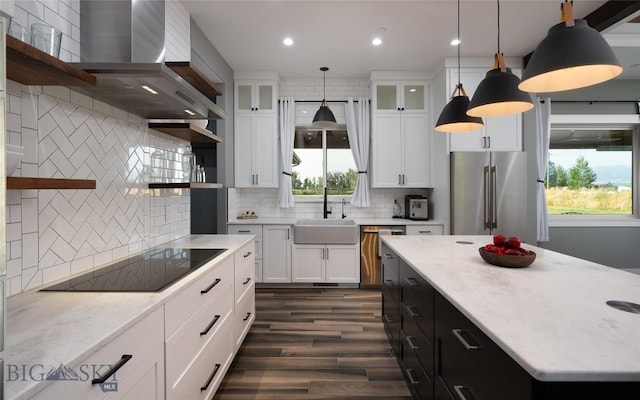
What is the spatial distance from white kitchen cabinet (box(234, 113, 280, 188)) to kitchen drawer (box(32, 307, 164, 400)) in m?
3.32

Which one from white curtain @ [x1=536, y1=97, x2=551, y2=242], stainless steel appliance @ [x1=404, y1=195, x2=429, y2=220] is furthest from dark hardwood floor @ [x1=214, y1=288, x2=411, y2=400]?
white curtain @ [x1=536, y1=97, x2=551, y2=242]

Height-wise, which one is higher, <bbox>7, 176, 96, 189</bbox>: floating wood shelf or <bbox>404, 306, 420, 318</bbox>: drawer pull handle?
<bbox>7, 176, 96, 189</bbox>: floating wood shelf

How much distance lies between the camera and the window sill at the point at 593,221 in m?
4.62

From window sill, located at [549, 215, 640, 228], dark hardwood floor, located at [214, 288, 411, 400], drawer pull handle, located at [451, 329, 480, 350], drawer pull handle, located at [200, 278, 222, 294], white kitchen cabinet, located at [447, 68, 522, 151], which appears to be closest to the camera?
drawer pull handle, located at [451, 329, 480, 350]

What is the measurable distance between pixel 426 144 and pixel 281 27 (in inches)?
97.8

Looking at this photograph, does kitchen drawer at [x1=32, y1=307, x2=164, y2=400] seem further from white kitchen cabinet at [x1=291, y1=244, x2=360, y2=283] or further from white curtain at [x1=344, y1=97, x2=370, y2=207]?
white curtain at [x1=344, y1=97, x2=370, y2=207]

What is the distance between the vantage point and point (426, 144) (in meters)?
4.45

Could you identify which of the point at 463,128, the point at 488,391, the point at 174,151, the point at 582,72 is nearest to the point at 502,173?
the point at 463,128

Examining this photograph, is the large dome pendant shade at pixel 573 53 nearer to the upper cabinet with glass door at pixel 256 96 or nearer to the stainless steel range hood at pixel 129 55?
the stainless steel range hood at pixel 129 55

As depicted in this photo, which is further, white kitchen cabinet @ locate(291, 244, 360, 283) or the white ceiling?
white kitchen cabinet @ locate(291, 244, 360, 283)

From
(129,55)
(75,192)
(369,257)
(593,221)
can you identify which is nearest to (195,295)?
(75,192)

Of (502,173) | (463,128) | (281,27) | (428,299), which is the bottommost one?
(428,299)

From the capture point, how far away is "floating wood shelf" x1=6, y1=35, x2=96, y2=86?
3.40 ft

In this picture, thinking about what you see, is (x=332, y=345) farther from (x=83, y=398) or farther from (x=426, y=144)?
(x=426, y=144)
